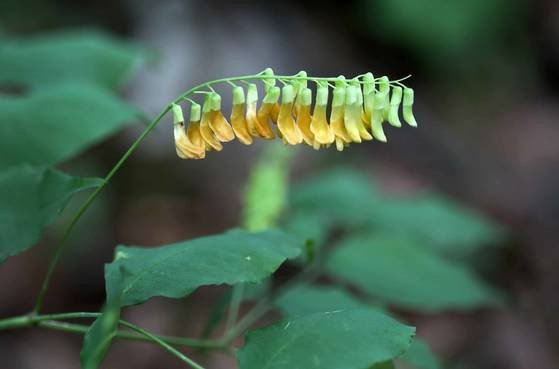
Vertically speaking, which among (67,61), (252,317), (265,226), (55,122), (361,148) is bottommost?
(361,148)

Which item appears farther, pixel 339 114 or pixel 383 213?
pixel 383 213

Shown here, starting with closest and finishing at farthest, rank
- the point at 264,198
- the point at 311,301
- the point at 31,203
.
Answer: the point at 31,203 < the point at 311,301 < the point at 264,198

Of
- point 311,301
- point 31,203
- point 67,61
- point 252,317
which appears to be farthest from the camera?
point 67,61

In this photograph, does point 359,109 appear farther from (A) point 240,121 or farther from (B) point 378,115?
(A) point 240,121

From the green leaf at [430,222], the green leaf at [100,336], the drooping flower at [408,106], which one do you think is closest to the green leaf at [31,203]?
the green leaf at [100,336]

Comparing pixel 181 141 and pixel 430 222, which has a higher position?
pixel 181 141

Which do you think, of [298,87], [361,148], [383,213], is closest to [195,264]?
[298,87]
